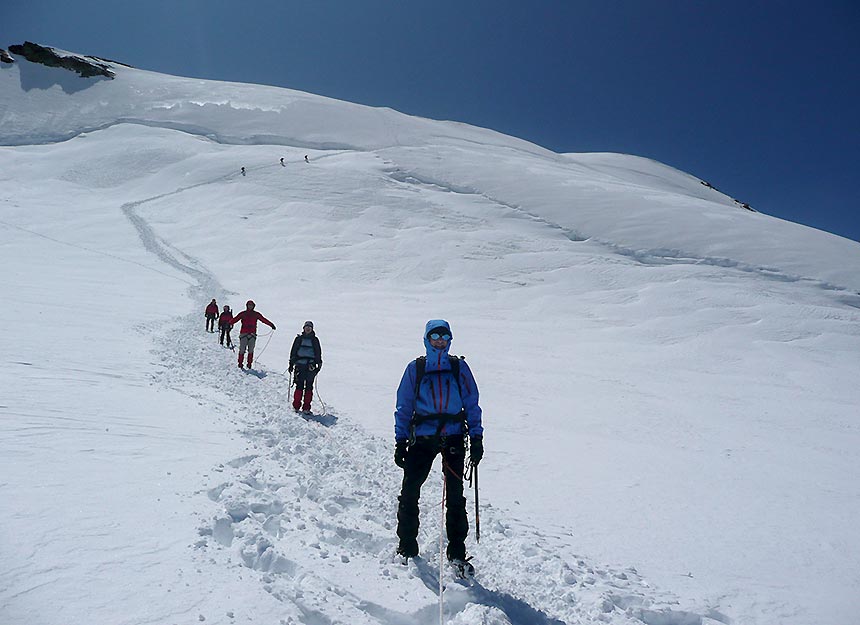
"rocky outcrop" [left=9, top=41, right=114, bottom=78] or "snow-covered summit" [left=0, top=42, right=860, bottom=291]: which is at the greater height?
"rocky outcrop" [left=9, top=41, right=114, bottom=78]

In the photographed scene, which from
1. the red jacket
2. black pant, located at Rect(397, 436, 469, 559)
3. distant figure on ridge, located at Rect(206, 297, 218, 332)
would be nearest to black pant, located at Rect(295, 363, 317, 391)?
the red jacket

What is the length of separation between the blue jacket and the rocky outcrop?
104360mm

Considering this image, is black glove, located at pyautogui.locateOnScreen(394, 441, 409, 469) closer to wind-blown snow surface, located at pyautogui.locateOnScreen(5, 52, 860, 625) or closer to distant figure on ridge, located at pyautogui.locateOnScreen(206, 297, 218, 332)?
wind-blown snow surface, located at pyautogui.locateOnScreen(5, 52, 860, 625)

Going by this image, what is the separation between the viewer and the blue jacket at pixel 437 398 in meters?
4.74

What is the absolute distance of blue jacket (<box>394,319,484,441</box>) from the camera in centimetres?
474

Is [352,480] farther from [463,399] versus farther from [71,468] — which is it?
[71,468]

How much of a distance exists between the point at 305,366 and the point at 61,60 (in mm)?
106326

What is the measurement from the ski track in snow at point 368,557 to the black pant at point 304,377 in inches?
103

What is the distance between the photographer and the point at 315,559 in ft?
14.6

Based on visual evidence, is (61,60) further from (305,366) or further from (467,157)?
(305,366)

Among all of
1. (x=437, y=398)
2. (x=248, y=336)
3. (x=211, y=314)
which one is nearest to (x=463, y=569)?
(x=437, y=398)

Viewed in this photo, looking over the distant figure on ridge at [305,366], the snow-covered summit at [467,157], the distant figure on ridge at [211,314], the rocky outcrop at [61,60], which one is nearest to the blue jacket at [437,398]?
the distant figure on ridge at [305,366]

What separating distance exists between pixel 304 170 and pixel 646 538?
4759cm

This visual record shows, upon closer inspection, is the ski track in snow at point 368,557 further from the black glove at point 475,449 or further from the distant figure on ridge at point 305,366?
the distant figure on ridge at point 305,366
